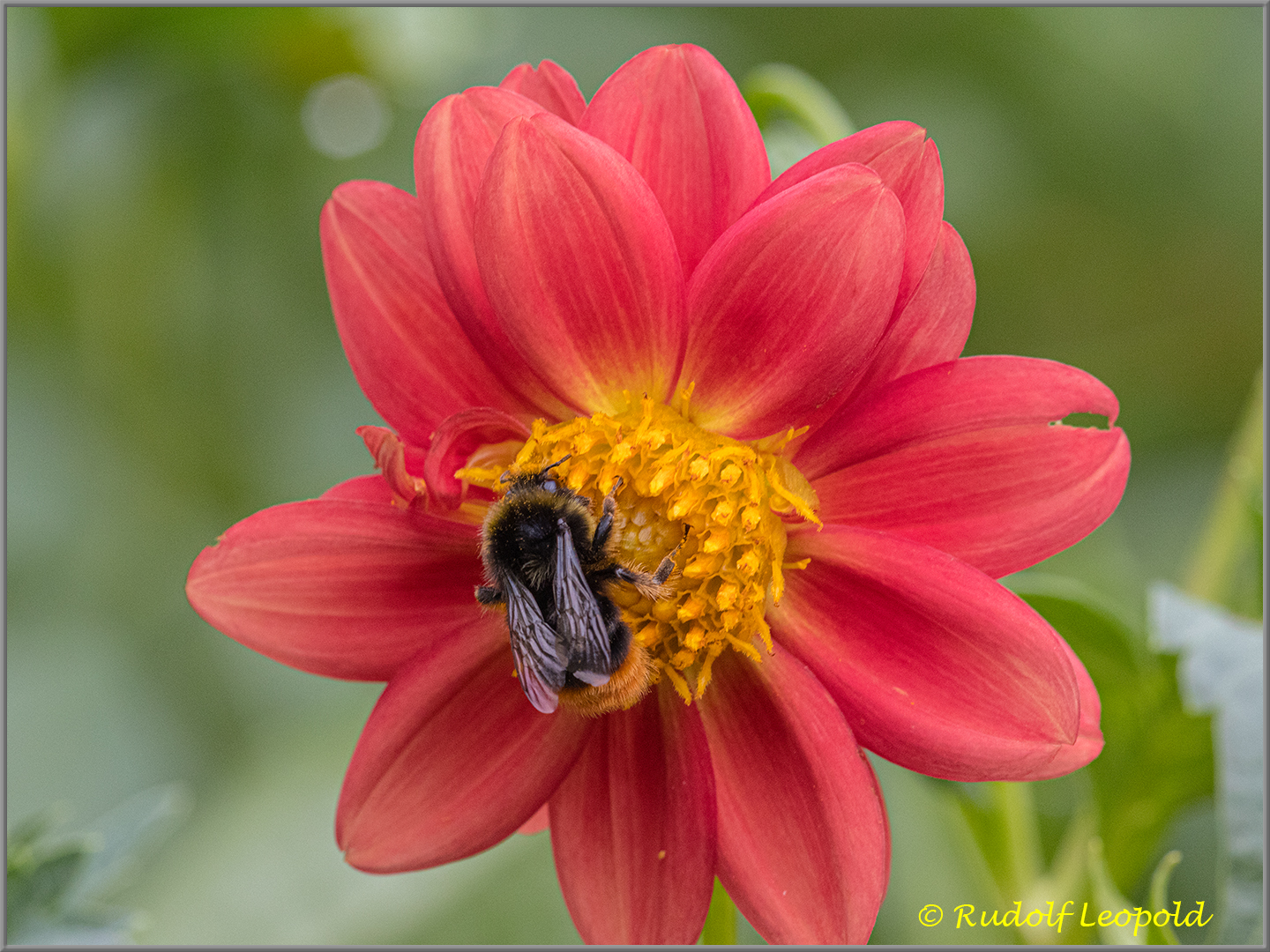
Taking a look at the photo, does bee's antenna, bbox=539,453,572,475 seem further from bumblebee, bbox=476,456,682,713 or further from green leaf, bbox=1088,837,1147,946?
green leaf, bbox=1088,837,1147,946

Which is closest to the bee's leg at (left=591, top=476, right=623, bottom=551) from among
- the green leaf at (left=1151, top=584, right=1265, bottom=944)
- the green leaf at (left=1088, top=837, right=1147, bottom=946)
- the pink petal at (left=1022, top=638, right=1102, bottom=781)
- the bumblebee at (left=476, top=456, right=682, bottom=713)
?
the bumblebee at (left=476, top=456, right=682, bottom=713)

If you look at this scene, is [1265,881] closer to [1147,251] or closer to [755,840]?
[755,840]

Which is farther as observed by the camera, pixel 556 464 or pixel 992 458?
pixel 556 464

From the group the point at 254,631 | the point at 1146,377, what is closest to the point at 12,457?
the point at 254,631

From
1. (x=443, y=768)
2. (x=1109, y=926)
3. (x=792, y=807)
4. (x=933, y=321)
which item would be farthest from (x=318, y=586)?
(x=1109, y=926)

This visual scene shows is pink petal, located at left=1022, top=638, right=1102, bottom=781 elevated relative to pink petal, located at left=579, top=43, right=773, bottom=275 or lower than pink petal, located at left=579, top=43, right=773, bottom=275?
lower

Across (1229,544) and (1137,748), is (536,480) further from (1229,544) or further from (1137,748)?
(1229,544)
